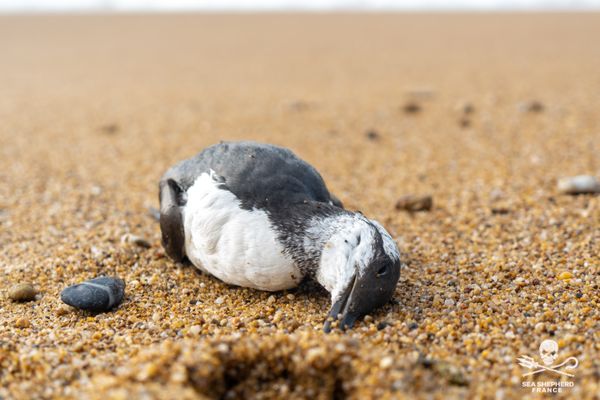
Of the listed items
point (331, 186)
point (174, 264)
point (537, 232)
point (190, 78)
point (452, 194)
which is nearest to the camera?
point (174, 264)

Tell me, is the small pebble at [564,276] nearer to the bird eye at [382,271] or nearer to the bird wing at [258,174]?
the bird eye at [382,271]

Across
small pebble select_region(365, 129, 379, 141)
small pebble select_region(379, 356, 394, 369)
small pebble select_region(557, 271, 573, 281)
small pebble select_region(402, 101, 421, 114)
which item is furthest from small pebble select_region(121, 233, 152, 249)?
small pebble select_region(402, 101, 421, 114)

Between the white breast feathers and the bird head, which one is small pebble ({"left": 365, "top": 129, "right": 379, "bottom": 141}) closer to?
the white breast feathers

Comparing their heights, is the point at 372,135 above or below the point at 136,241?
above

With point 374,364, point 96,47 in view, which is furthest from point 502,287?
point 96,47

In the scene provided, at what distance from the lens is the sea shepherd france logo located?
10.9 ft

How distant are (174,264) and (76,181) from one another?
335 centimetres

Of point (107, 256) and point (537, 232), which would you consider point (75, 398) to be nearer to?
point (107, 256)

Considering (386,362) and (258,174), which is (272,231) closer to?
(258,174)

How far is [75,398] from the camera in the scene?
3.18 metres

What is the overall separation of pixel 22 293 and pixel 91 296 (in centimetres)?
64

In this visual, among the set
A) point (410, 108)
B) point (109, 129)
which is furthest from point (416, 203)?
point (109, 129)

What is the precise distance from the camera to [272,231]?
4.15 m

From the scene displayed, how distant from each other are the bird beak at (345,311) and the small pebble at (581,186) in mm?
3722
